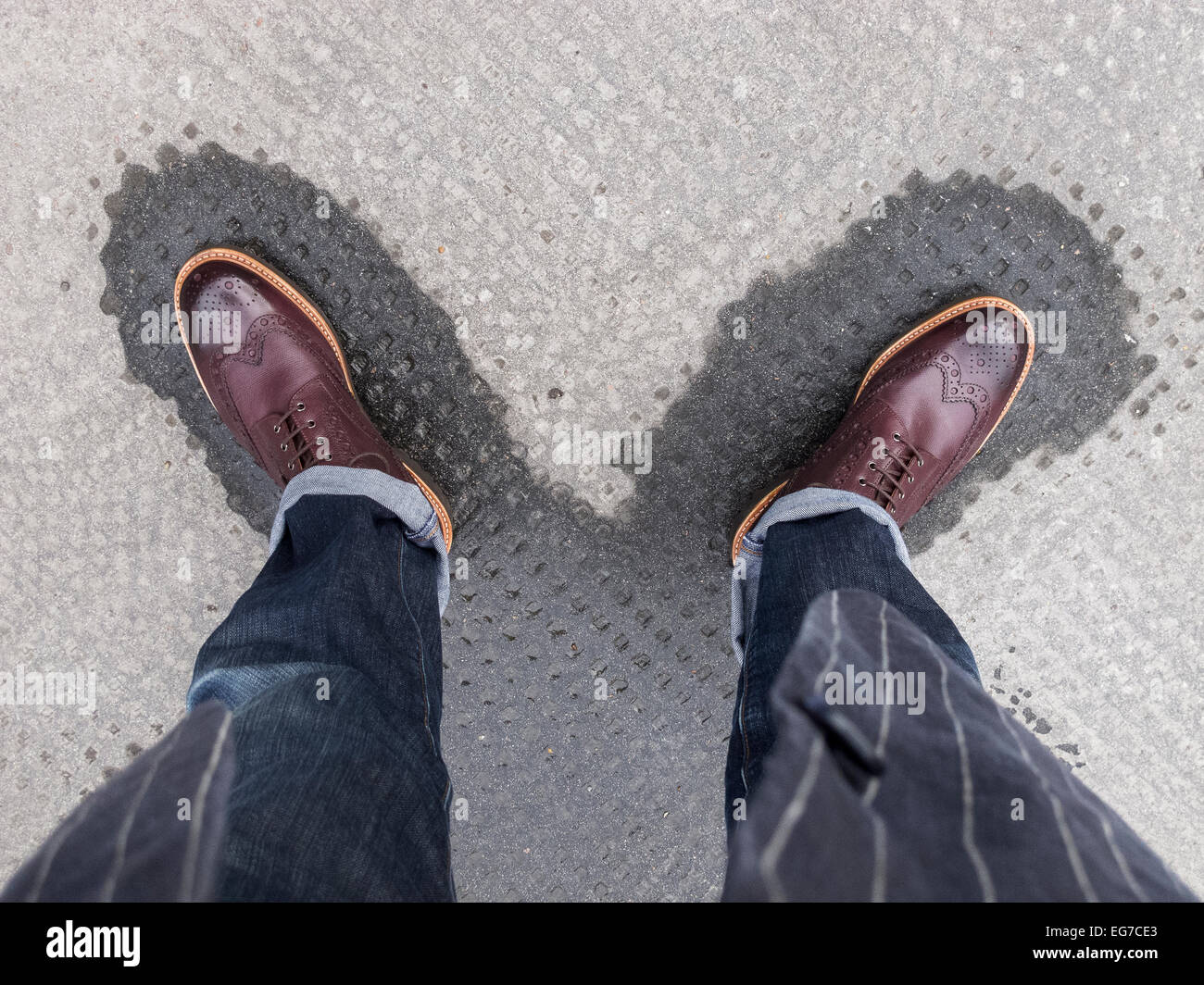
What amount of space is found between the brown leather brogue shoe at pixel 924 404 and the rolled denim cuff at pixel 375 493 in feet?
2.23

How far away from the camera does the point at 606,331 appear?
162 cm

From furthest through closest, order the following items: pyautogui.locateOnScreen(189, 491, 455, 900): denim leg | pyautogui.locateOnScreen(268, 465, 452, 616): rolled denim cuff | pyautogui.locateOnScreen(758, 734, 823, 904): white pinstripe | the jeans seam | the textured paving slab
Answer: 1. the textured paving slab
2. pyautogui.locateOnScreen(268, 465, 452, 616): rolled denim cuff
3. the jeans seam
4. pyautogui.locateOnScreen(189, 491, 455, 900): denim leg
5. pyautogui.locateOnScreen(758, 734, 823, 904): white pinstripe

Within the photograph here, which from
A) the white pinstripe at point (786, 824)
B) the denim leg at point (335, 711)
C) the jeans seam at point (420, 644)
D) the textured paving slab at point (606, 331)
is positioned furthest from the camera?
the textured paving slab at point (606, 331)

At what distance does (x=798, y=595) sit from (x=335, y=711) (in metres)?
0.82

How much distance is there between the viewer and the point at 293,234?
1.58 m

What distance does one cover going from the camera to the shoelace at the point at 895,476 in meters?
1.60

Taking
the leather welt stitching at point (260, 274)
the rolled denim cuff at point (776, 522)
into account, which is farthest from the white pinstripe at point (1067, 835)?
the leather welt stitching at point (260, 274)

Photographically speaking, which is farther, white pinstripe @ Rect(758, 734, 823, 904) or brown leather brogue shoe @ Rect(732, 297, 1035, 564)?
brown leather brogue shoe @ Rect(732, 297, 1035, 564)

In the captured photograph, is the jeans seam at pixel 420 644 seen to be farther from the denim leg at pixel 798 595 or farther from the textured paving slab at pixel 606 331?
the denim leg at pixel 798 595

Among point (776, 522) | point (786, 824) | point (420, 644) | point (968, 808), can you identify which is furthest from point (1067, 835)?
point (420, 644)

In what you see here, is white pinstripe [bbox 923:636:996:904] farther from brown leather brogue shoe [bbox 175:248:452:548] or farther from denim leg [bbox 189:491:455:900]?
brown leather brogue shoe [bbox 175:248:452:548]

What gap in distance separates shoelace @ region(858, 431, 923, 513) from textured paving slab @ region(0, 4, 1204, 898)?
0.54ft

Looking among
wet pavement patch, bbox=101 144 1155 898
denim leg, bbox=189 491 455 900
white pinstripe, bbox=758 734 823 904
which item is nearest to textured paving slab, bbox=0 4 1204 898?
wet pavement patch, bbox=101 144 1155 898

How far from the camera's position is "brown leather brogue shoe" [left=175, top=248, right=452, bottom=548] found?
5.14 ft
